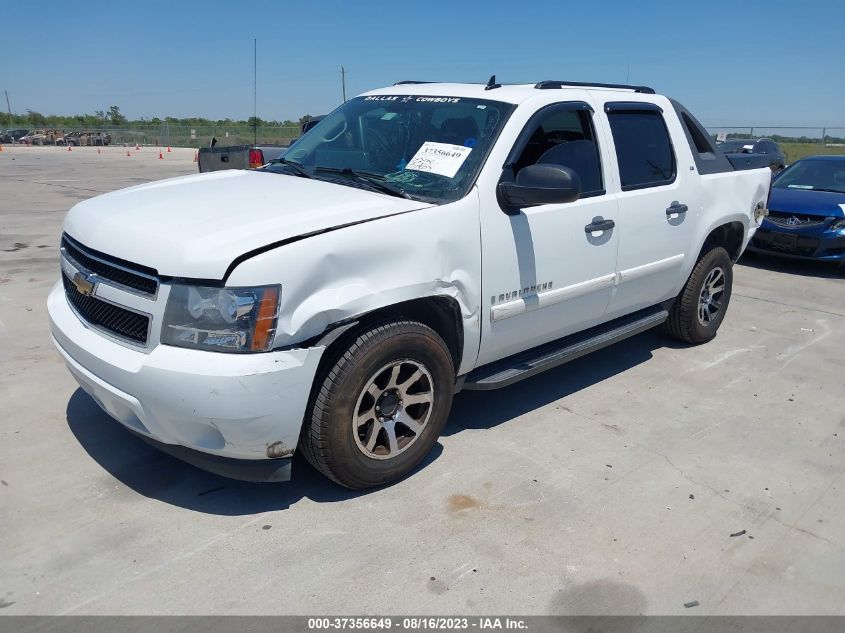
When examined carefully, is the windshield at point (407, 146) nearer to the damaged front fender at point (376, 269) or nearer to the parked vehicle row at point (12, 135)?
the damaged front fender at point (376, 269)

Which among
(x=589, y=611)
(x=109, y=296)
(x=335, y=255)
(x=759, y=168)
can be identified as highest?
(x=759, y=168)

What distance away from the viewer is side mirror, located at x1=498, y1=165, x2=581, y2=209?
337 cm

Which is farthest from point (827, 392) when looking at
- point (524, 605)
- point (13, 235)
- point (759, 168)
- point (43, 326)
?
point (13, 235)

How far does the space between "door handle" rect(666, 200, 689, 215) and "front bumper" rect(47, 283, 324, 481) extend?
9.34 feet

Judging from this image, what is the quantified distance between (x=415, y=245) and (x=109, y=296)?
135cm

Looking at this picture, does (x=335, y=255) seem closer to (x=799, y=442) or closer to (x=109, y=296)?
(x=109, y=296)

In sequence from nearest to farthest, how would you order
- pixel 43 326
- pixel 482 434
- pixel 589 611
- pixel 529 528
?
1. pixel 589 611
2. pixel 529 528
3. pixel 482 434
4. pixel 43 326

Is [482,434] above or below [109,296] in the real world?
below

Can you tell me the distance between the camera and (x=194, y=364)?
8.79 ft

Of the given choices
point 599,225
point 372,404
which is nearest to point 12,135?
point 599,225

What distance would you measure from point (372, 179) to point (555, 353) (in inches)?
58.7

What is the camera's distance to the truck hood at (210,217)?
2.73m

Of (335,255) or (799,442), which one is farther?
(799,442)

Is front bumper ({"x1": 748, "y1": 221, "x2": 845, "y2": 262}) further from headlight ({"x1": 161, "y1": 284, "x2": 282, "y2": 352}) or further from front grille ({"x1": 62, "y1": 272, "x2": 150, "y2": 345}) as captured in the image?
front grille ({"x1": 62, "y1": 272, "x2": 150, "y2": 345})
